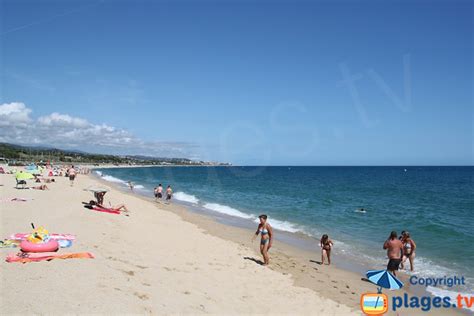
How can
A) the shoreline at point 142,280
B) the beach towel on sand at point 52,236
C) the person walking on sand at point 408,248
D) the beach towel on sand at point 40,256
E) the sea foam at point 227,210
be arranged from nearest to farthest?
1. the shoreline at point 142,280
2. the beach towel on sand at point 40,256
3. the beach towel on sand at point 52,236
4. the person walking on sand at point 408,248
5. the sea foam at point 227,210

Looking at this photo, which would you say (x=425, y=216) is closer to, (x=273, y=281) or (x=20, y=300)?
(x=273, y=281)

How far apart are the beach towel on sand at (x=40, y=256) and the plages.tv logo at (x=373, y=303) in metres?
5.95

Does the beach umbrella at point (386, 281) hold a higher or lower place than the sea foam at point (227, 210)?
higher

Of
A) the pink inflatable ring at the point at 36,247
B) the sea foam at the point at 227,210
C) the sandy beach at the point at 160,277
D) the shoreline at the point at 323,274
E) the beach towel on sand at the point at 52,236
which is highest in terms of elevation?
the pink inflatable ring at the point at 36,247

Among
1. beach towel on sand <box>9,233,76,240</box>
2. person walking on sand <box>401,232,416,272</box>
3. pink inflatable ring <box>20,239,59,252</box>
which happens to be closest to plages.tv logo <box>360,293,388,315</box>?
person walking on sand <box>401,232,416,272</box>

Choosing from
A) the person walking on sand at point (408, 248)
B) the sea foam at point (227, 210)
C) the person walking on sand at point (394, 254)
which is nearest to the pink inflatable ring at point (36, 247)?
the person walking on sand at point (394, 254)

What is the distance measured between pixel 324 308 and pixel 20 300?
213 inches

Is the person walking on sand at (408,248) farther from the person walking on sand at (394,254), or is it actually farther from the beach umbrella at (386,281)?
the beach umbrella at (386,281)

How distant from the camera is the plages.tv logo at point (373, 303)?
752 cm

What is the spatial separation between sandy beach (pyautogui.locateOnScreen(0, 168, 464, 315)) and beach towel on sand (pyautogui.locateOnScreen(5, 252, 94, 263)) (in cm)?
20

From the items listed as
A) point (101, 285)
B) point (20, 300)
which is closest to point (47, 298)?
point (20, 300)

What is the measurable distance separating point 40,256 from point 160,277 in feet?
8.10

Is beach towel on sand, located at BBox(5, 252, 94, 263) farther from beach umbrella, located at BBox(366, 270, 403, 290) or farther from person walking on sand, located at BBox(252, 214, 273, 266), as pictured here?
beach umbrella, located at BBox(366, 270, 403, 290)

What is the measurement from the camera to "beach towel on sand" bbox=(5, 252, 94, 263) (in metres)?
6.93
